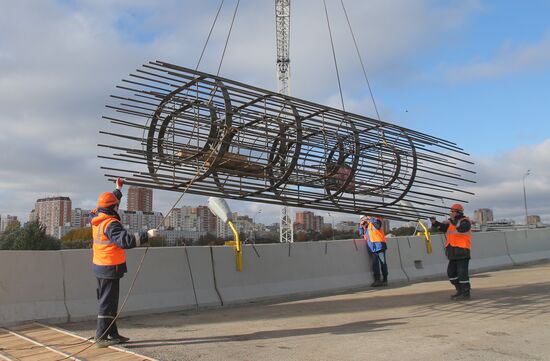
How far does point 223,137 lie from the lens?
6.74 metres

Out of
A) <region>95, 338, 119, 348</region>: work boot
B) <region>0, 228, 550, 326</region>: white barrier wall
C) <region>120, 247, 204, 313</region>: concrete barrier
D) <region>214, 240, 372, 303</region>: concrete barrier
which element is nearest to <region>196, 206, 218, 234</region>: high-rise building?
<region>0, 228, 550, 326</region>: white barrier wall

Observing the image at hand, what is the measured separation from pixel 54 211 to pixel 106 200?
6156 cm

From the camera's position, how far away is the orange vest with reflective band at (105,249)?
235 inches

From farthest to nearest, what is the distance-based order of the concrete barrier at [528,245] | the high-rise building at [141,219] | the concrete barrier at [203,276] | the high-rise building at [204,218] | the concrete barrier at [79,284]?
1. the high-rise building at [204,218]
2. the concrete barrier at [528,245]
3. the high-rise building at [141,219]
4. the concrete barrier at [203,276]
5. the concrete barrier at [79,284]

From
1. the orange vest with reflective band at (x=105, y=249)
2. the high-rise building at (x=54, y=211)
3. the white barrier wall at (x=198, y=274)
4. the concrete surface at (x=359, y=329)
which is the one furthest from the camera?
the high-rise building at (x=54, y=211)

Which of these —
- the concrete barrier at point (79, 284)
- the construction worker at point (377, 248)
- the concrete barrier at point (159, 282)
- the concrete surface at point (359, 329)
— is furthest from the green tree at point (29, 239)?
the concrete surface at point (359, 329)

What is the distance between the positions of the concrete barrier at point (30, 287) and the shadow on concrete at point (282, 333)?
2113mm

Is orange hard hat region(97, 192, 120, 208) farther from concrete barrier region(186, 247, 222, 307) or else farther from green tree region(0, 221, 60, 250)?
green tree region(0, 221, 60, 250)

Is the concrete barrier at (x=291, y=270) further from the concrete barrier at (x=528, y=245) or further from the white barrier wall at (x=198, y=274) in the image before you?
the concrete barrier at (x=528, y=245)

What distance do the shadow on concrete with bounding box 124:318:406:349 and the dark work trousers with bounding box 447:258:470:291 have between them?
9.01 feet

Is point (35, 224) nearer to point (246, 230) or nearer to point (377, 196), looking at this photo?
point (246, 230)

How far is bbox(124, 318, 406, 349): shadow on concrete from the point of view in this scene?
598 cm

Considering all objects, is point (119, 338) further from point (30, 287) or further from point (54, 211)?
point (54, 211)

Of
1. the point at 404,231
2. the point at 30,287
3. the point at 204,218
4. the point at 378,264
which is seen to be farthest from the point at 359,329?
the point at 204,218
